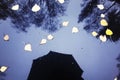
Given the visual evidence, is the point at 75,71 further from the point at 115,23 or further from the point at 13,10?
the point at 13,10

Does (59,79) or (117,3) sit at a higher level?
(117,3)

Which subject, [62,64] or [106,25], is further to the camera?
[62,64]

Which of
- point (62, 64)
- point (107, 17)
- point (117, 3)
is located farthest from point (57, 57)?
point (117, 3)

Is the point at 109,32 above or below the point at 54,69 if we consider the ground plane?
Result: below

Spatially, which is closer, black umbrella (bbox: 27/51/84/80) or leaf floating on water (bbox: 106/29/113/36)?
leaf floating on water (bbox: 106/29/113/36)

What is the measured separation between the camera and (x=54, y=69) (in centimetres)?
859

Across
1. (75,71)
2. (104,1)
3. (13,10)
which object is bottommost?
(75,71)

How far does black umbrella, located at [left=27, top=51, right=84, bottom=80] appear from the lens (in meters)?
8.52

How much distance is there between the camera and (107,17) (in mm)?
7809

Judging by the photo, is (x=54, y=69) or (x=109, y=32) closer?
(x=109, y=32)

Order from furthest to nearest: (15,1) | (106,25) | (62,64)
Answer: (62,64)
(106,25)
(15,1)

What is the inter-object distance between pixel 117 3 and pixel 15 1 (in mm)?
3912

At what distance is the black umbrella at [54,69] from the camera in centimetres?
852

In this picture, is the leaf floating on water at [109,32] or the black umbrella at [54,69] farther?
the black umbrella at [54,69]
